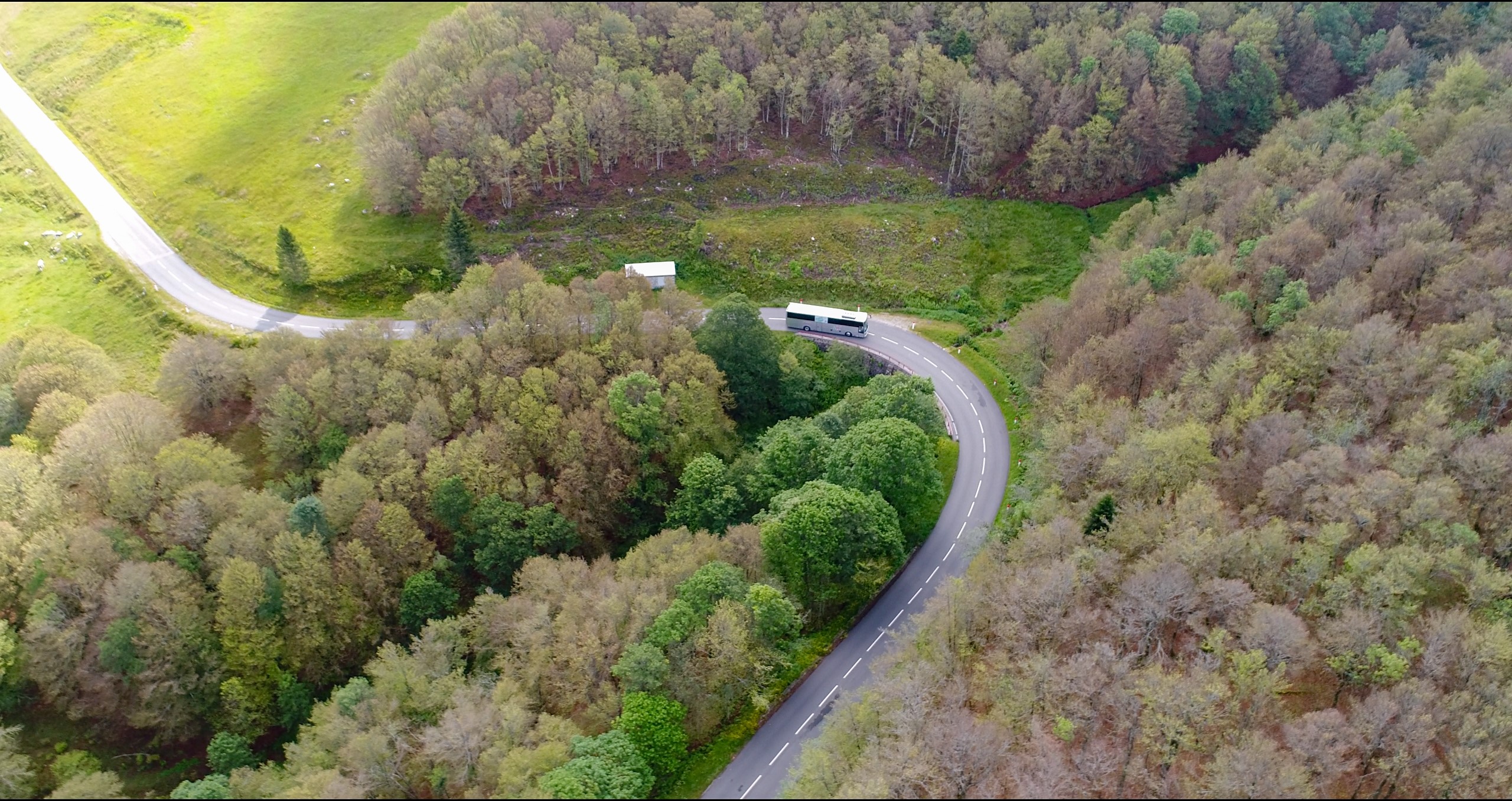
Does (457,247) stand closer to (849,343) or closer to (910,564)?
(849,343)

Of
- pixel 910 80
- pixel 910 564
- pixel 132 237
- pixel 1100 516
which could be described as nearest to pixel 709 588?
pixel 910 564

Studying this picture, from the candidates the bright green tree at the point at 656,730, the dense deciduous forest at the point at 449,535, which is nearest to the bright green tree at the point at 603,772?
the dense deciduous forest at the point at 449,535

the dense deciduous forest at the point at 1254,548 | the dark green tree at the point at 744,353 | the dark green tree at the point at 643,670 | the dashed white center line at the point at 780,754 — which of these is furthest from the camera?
the dark green tree at the point at 744,353

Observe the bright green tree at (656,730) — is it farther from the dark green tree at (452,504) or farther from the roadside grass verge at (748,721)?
the dark green tree at (452,504)

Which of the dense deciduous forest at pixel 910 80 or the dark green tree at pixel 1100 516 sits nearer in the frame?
the dark green tree at pixel 1100 516

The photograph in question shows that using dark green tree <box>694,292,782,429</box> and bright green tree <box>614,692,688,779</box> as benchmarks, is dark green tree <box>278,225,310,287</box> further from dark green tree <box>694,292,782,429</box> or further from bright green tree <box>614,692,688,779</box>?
bright green tree <box>614,692,688,779</box>

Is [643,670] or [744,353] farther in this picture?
[744,353]
